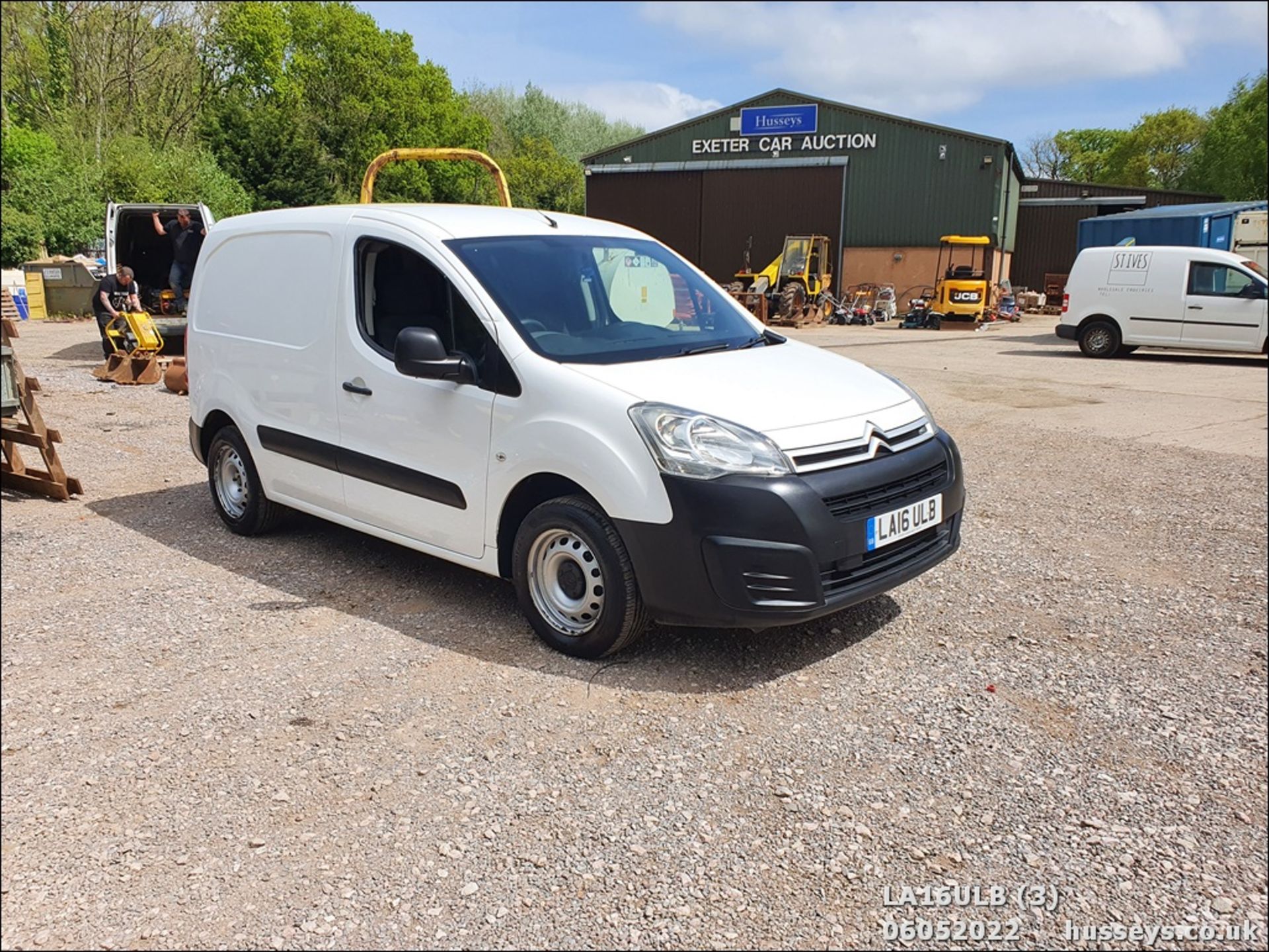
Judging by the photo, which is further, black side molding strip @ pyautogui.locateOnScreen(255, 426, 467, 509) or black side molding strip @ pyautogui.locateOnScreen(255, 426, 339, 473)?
black side molding strip @ pyautogui.locateOnScreen(255, 426, 339, 473)

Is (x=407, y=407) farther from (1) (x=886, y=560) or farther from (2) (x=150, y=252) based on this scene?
(2) (x=150, y=252)

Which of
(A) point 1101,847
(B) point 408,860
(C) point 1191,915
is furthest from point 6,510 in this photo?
(A) point 1101,847

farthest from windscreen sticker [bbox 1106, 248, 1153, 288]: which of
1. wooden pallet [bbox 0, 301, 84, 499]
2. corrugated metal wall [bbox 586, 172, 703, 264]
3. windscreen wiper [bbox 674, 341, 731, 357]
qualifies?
corrugated metal wall [bbox 586, 172, 703, 264]

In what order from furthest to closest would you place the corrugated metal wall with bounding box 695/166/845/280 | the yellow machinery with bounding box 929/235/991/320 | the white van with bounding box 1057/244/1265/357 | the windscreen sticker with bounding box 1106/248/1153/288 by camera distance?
the corrugated metal wall with bounding box 695/166/845/280 → the yellow machinery with bounding box 929/235/991/320 → the windscreen sticker with bounding box 1106/248/1153/288 → the white van with bounding box 1057/244/1265/357

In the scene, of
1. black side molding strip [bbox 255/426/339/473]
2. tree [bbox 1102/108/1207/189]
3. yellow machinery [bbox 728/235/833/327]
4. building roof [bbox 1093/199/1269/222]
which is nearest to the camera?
black side molding strip [bbox 255/426/339/473]

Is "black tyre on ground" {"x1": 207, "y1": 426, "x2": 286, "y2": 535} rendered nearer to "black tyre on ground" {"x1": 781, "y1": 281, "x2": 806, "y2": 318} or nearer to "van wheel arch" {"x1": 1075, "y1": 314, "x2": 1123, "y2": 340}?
"van wheel arch" {"x1": 1075, "y1": 314, "x2": 1123, "y2": 340}

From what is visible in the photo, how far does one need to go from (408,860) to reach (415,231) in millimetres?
2864

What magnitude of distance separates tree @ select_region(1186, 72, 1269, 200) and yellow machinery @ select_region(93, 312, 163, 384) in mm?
11353

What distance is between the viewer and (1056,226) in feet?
108

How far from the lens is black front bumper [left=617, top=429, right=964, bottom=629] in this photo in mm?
3342

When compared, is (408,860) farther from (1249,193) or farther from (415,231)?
(1249,193)

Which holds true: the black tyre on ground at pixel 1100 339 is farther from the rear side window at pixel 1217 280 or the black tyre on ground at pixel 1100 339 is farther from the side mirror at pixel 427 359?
the side mirror at pixel 427 359

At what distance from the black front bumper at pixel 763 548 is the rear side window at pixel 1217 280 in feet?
45.7

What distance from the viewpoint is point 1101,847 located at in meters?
2.29
